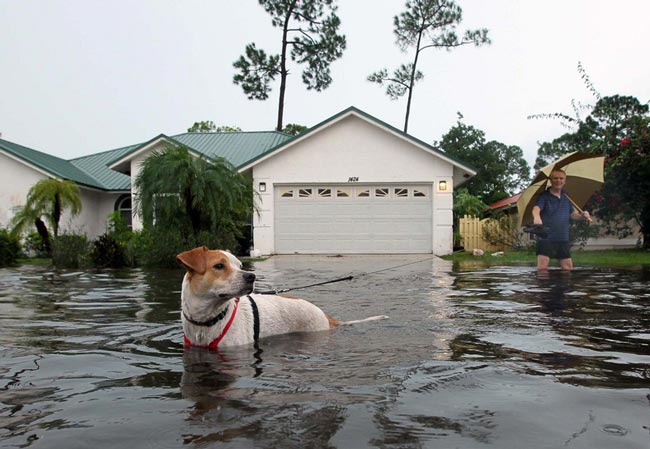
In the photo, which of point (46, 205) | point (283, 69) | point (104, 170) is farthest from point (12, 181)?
point (283, 69)

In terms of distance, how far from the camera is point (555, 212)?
9898 mm

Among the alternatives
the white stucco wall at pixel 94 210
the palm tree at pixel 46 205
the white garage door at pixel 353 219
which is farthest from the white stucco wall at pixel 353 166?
the white stucco wall at pixel 94 210

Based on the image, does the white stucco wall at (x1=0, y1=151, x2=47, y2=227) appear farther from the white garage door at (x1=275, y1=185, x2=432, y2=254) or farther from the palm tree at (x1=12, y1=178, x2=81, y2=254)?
the white garage door at (x1=275, y1=185, x2=432, y2=254)

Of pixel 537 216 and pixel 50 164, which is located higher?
pixel 50 164

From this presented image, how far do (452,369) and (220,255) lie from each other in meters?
1.94

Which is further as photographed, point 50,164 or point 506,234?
point 50,164

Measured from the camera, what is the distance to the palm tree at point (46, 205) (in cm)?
2020

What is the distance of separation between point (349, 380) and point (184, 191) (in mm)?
12391

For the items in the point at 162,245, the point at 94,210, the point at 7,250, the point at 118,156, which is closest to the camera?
the point at 162,245

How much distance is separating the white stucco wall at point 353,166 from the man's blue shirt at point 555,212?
1091cm

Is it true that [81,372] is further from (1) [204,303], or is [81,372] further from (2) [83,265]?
(2) [83,265]

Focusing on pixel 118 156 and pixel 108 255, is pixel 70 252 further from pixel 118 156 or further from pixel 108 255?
pixel 118 156

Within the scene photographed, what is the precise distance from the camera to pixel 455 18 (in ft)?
117

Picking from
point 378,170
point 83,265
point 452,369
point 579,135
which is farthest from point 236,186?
point 579,135
